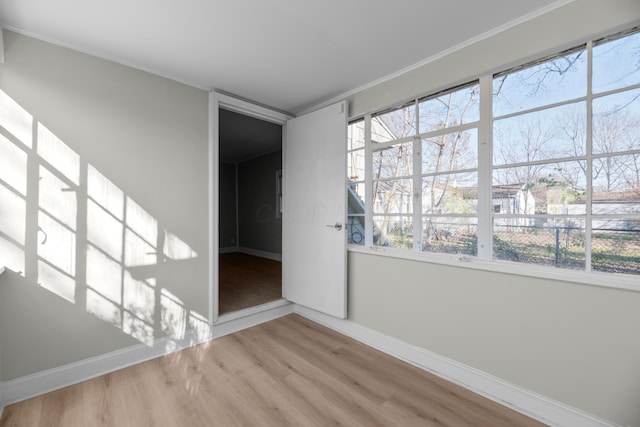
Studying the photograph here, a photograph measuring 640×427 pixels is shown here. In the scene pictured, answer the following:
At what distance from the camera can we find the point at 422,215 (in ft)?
7.10

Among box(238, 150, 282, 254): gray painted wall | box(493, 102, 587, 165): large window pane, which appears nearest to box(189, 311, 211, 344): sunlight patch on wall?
box(493, 102, 587, 165): large window pane

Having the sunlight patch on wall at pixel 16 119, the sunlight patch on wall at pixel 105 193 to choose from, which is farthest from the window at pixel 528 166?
the sunlight patch on wall at pixel 16 119

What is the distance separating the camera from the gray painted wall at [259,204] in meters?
5.80

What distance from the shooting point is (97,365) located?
6.38 ft

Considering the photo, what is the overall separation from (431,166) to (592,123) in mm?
905

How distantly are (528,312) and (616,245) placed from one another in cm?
57

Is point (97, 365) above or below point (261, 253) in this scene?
below

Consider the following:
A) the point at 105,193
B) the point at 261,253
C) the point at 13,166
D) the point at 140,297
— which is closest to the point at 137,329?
the point at 140,297

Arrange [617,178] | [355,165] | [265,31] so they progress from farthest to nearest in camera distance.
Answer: [355,165]
[265,31]
[617,178]

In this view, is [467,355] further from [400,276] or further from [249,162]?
[249,162]

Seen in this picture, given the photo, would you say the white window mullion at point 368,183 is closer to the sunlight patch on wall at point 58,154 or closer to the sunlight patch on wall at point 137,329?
the sunlight patch on wall at point 137,329

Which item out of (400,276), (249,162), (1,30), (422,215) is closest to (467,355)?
(400,276)

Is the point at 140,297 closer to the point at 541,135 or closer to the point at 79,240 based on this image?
the point at 79,240

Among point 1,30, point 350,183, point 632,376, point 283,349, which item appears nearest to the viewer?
point 632,376
